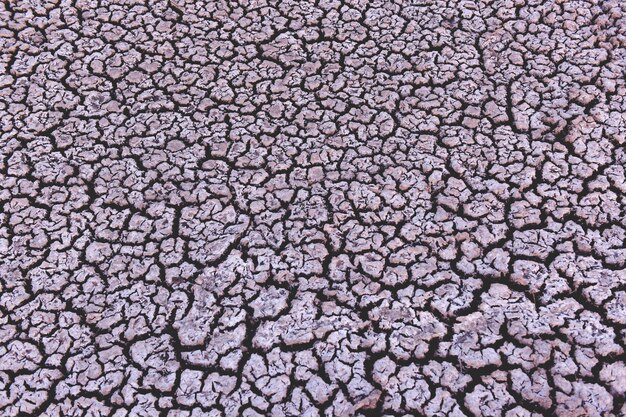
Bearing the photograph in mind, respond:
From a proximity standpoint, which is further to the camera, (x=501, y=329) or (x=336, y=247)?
(x=336, y=247)

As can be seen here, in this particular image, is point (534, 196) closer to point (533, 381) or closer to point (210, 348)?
point (533, 381)

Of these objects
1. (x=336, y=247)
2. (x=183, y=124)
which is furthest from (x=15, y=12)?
(x=336, y=247)

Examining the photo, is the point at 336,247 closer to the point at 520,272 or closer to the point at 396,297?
the point at 396,297

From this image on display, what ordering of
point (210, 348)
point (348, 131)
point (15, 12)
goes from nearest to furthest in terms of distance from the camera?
point (210, 348) < point (348, 131) < point (15, 12)

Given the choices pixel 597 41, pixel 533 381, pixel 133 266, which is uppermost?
pixel 597 41

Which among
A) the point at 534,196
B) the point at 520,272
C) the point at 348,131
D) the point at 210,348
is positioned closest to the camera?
the point at 210,348

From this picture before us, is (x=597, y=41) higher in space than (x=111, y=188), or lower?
higher
